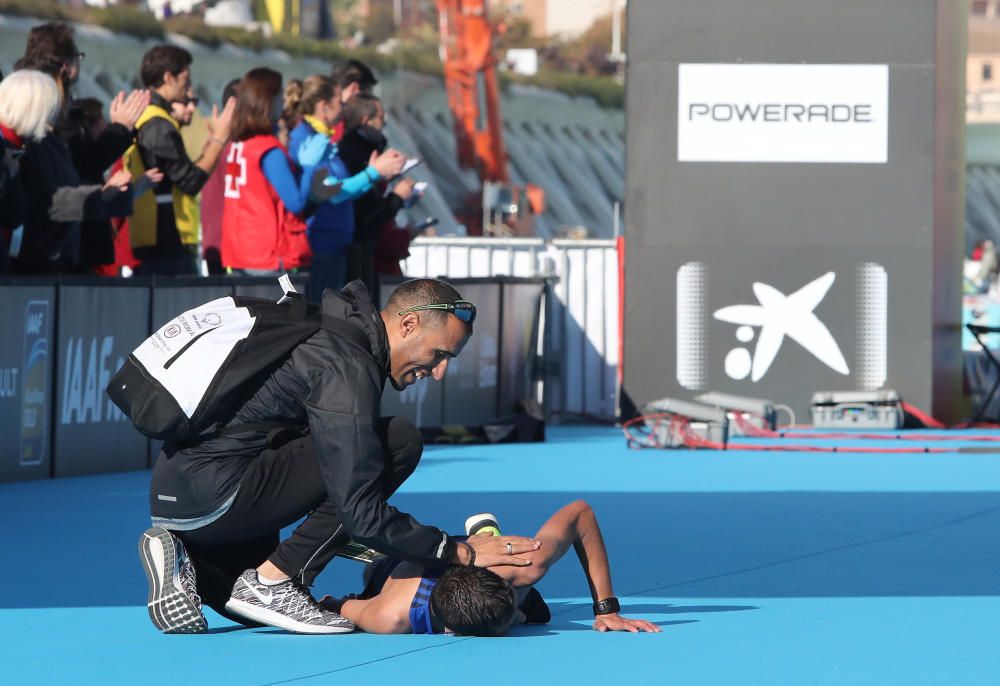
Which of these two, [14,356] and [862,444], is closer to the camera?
[14,356]

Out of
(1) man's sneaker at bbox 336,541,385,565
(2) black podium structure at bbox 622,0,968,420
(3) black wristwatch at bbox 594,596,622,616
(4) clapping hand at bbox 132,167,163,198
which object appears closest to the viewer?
(3) black wristwatch at bbox 594,596,622,616

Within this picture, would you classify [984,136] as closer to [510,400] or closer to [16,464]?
[510,400]

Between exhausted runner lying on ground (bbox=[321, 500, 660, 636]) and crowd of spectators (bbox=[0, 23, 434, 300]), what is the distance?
15.7 ft

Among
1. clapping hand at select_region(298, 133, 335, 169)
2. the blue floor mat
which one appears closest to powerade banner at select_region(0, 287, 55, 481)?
the blue floor mat

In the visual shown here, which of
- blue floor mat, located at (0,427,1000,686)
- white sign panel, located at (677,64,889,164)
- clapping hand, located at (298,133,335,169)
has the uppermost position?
white sign panel, located at (677,64,889,164)

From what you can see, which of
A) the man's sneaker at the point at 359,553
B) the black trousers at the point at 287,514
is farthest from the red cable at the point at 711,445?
the black trousers at the point at 287,514

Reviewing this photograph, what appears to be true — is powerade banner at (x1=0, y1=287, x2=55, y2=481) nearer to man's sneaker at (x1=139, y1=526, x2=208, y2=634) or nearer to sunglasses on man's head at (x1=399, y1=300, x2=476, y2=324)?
man's sneaker at (x1=139, y1=526, x2=208, y2=634)

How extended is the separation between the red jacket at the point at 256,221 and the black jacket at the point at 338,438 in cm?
608

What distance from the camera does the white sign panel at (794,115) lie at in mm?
16188

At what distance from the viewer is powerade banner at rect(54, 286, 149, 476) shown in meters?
11.2

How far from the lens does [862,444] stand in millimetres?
14695

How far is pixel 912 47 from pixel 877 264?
194 centimetres

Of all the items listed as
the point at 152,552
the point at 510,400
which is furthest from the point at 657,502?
the point at 510,400

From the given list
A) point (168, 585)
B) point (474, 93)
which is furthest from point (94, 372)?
point (474, 93)
